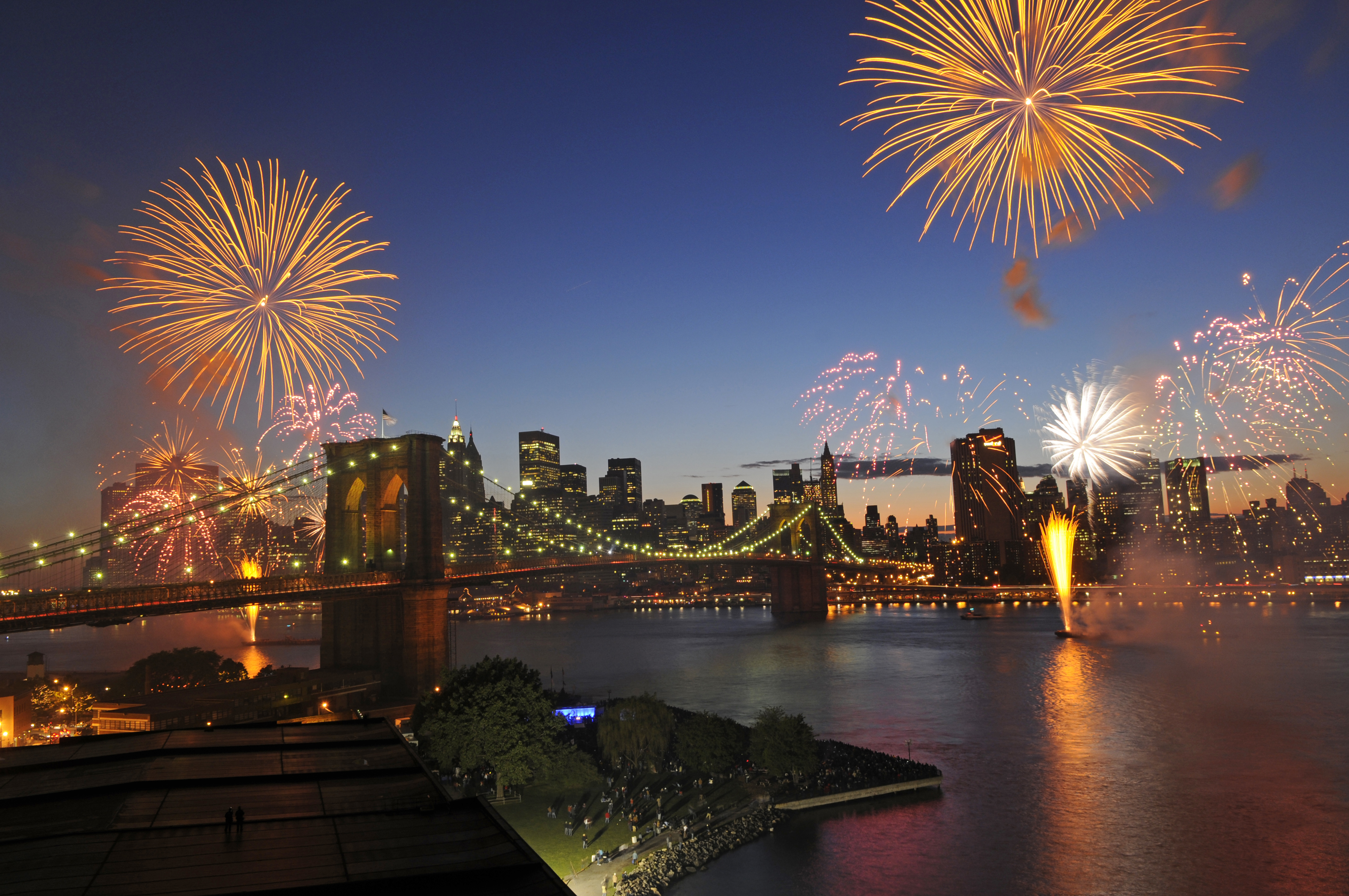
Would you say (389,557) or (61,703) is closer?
(61,703)

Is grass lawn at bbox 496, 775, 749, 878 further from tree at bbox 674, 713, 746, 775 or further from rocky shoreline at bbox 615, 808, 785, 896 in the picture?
rocky shoreline at bbox 615, 808, 785, 896

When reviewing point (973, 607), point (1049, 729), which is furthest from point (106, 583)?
point (1049, 729)

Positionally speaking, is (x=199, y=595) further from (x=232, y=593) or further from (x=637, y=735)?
(x=637, y=735)

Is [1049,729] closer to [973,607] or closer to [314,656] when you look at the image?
[314,656]

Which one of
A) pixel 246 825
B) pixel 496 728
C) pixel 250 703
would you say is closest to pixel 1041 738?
Result: pixel 496 728

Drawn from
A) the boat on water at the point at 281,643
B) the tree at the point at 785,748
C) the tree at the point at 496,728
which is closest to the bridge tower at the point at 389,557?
the tree at the point at 496,728

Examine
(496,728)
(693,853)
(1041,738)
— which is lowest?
(1041,738)

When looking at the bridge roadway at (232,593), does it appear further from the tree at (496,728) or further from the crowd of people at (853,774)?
the crowd of people at (853,774)
